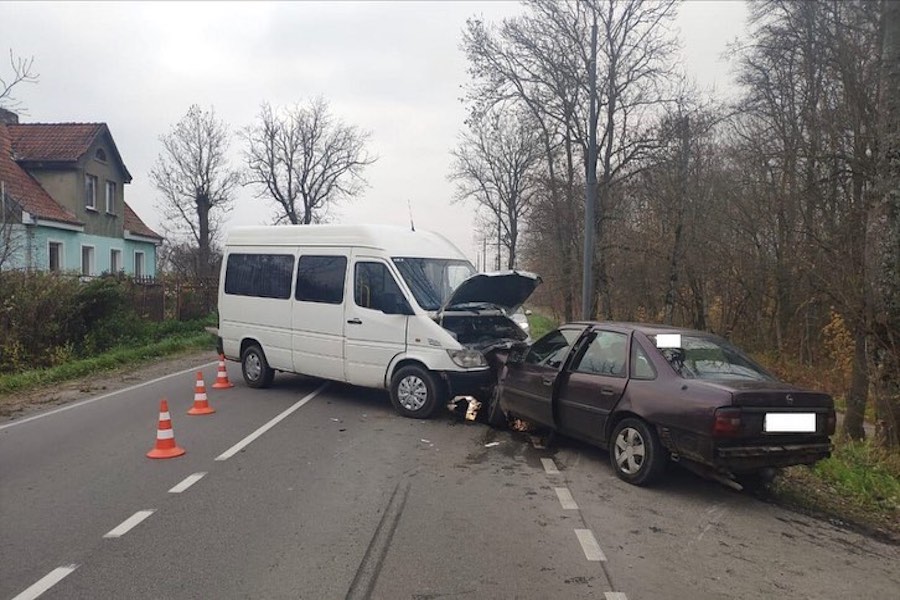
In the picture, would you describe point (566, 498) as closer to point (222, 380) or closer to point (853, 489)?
point (853, 489)

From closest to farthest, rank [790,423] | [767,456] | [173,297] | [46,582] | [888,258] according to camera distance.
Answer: [46,582], [767,456], [790,423], [888,258], [173,297]

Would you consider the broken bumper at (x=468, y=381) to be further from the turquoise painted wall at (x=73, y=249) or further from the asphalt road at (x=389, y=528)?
the turquoise painted wall at (x=73, y=249)

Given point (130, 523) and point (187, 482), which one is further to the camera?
point (187, 482)

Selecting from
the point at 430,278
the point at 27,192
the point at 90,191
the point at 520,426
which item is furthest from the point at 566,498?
the point at 90,191

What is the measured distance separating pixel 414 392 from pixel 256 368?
154 inches

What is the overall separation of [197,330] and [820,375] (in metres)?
18.9

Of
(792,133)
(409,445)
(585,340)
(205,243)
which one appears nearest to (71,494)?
(409,445)

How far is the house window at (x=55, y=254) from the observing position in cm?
2406

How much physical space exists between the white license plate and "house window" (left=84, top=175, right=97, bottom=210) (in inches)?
1053

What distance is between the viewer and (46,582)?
4.20 metres

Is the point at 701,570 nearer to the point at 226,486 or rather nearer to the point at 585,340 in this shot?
the point at 585,340

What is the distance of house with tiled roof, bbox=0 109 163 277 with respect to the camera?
76.9ft

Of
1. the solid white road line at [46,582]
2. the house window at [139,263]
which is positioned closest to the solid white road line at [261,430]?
the solid white road line at [46,582]

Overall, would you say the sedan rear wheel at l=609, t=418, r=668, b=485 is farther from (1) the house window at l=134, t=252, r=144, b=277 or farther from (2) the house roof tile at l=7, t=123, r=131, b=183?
(1) the house window at l=134, t=252, r=144, b=277
